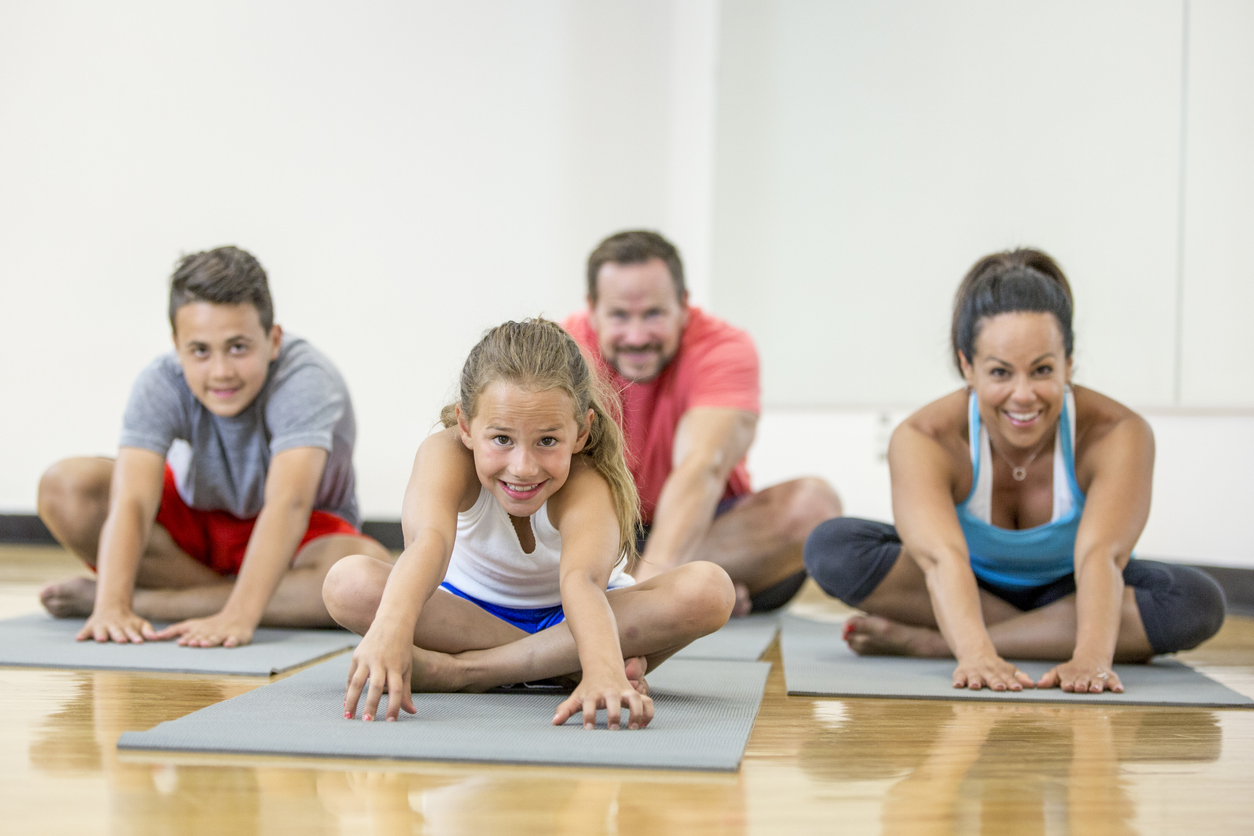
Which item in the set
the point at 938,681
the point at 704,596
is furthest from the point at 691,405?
the point at 704,596

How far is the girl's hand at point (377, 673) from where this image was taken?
1204mm

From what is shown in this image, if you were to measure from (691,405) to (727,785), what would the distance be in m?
1.45

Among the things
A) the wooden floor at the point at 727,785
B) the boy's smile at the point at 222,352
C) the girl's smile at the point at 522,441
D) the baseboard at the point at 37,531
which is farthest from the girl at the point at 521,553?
the baseboard at the point at 37,531

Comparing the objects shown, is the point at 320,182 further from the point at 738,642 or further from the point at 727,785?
the point at 727,785

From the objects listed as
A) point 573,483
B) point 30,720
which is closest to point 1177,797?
point 573,483

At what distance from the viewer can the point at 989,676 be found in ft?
5.02

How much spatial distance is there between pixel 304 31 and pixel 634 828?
371 cm

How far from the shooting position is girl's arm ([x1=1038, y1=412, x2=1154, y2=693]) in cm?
156

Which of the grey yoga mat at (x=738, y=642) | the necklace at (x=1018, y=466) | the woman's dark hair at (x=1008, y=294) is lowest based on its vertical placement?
the grey yoga mat at (x=738, y=642)

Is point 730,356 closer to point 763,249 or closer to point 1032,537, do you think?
point 1032,537

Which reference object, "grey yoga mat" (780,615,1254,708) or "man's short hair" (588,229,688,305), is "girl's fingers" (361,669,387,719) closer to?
"grey yoga mat" (780,615,1254,708)

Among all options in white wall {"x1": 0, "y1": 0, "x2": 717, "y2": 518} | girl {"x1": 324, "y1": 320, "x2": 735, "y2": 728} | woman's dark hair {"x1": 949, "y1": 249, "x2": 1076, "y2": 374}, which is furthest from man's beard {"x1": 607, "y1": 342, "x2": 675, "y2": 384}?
white wall {"x1": 0, "y1": 0, "x2": 717, "y2": 518}

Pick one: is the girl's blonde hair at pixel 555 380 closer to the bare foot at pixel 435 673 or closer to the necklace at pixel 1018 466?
the bare foot at pixel 435 673

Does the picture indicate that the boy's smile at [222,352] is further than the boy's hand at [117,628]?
Yes
